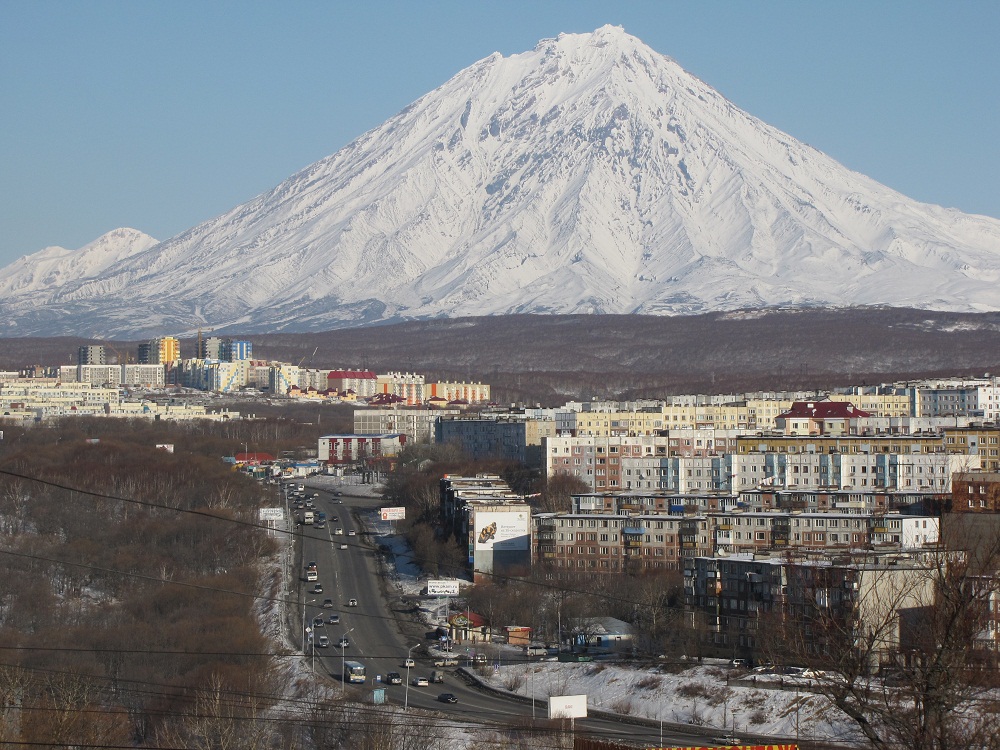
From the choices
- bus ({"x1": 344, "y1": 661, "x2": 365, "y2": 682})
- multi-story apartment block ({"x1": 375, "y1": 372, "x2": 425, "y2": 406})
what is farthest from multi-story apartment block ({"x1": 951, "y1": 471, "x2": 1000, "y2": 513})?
multi-story apartment block ({"x1": 375, "y1": 372, "x2": 425, "y2": 406})

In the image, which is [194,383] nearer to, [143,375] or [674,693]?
[143,375]

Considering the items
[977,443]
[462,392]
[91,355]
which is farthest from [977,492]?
[91,355]

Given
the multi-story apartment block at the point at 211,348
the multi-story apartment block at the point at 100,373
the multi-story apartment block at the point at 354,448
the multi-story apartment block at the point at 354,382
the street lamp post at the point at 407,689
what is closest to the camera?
the street lamp post at the point at 407,689

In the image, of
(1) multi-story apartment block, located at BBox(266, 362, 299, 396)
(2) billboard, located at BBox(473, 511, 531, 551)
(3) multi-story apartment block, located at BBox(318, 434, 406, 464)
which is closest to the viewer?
(2) billboard, located at BBox(473, 511, 531, 551)

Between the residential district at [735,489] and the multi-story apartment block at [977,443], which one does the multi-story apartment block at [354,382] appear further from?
the multi-story apartment block at [977,443]

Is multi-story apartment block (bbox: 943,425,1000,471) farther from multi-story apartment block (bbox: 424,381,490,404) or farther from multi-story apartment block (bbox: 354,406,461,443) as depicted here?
multi-story apartment block (bbox: 424,381,490,404)

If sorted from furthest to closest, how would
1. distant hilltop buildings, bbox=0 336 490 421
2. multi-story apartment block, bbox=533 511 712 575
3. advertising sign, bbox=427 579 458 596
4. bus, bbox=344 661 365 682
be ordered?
distant hilltop buildings, bbox=0 336 490 421, multi-story apartment block, bbox=533 511 712 575, advertising sign, bbox=427 579 458 596, bus, bbox=344 661 365 682

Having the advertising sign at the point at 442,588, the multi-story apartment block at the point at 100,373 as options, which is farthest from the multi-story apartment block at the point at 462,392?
the advertising sign at the point at 442,588
